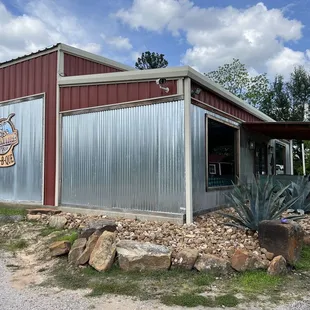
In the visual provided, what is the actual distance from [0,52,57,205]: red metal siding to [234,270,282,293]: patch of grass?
189 inches

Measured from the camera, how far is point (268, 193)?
511 centimetres

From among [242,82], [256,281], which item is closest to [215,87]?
[256,281]

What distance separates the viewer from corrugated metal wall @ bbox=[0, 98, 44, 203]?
299 inches

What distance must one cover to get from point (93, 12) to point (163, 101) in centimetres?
535

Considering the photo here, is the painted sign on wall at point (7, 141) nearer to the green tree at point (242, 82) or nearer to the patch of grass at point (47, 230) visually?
the patch of grass at point (47, 230)

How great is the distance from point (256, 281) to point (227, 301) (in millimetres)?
638

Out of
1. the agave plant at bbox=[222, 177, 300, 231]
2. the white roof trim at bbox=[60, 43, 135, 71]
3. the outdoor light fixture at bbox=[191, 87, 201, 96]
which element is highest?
the white roof trim at bbox=[60, 43, 135, 71]

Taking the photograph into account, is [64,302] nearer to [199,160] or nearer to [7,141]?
[199,160]

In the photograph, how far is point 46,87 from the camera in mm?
7559

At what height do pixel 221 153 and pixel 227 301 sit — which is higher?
pixel 221 153

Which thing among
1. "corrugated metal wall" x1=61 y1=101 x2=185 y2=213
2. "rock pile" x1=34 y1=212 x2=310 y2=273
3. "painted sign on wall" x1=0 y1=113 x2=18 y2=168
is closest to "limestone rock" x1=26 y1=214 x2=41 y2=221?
"corrugated metal wall" x1=61 y1=101 x2=185 y2=213

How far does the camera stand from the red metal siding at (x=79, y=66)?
7.59m

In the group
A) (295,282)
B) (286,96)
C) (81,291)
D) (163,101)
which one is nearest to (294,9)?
(163,101)

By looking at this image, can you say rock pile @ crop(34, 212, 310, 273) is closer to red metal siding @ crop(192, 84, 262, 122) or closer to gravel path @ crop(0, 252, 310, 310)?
gravel path @ crop(0, 252, 310, 310)
